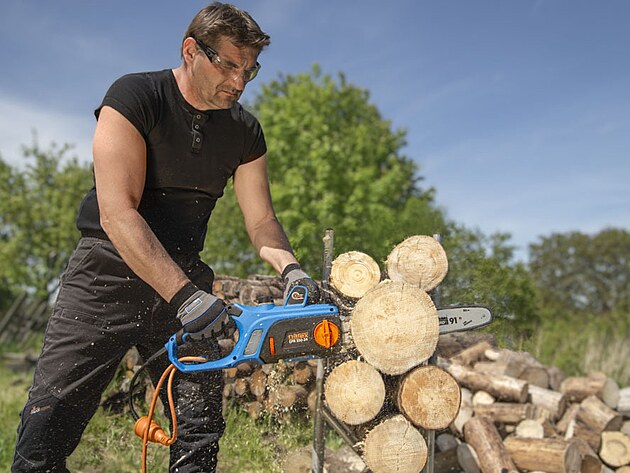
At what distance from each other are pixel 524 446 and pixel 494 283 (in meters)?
1.36

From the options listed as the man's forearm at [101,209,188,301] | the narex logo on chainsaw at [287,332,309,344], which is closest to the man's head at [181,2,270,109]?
the man's forearm at [101,209,188,301]

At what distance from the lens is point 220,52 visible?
2.48 metres

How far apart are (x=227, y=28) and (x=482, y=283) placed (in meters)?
2.14

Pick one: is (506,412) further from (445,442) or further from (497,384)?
(445,442)

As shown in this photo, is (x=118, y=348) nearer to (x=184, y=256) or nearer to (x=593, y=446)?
(x=184, y=256)

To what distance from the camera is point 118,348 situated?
8.38 feet

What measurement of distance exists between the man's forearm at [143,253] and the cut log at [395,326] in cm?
91

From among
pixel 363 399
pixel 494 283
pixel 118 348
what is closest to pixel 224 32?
pixel 118 348

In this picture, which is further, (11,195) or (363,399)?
(11,195)

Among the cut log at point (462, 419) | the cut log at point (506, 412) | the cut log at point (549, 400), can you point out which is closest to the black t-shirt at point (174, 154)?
the cut log at point (462, 419)

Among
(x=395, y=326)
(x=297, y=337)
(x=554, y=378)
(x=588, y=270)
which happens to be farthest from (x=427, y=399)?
(x=588, y=270)

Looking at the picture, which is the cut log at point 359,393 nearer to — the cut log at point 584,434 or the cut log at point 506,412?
the cut log at point 506,412

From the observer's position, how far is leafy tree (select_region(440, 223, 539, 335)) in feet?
11.9

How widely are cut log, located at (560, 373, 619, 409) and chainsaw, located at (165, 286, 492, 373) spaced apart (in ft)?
12.7
